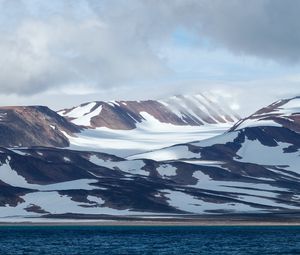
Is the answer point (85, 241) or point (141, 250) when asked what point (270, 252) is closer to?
point (141, 250)

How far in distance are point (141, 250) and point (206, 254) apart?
1109 cm

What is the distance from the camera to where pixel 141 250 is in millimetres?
124625

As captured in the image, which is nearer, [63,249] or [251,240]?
[63,249]

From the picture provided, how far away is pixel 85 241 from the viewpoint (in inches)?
5891

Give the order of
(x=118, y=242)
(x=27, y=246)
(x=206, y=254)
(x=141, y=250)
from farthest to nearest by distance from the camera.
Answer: (x=118, y=242) → (x=27, y=246) → (x=141, y=250) → (x=206, y=254)

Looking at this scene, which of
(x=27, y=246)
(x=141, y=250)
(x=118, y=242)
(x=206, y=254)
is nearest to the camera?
(x=206, y=254)

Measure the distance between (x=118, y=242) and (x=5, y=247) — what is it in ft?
71.4

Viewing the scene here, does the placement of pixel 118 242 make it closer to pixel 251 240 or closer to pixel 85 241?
pixel 85 241

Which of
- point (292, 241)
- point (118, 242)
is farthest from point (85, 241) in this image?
point (292, 241)

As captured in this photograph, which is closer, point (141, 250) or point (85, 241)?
point (141, 250)

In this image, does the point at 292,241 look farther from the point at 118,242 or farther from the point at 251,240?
the point at 118,242

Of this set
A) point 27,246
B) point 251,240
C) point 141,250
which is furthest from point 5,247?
point 251,240

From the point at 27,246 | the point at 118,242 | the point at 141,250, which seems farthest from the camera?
the point at 118,242

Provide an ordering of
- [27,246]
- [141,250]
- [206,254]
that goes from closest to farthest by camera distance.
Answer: [206,254], [141,250], [27,246]
